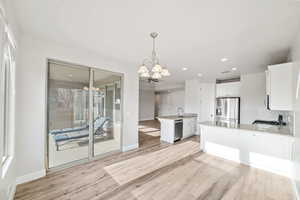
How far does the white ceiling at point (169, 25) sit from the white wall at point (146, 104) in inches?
303

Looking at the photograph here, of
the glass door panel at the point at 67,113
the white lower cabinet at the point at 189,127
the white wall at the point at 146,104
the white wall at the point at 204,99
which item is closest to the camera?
the glass door panel at the point at 67,113

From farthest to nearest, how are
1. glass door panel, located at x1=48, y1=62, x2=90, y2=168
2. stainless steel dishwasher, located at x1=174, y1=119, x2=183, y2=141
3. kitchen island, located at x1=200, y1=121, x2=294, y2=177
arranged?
stainless steel dishwasher, located at x1=174, y1=119, x2=183, y2=141 → glass door panel, located at x1=48, y1=62, x2=90, y2=168 → kitchen island, located at x1=200, y1=121, x2=294, y2=177

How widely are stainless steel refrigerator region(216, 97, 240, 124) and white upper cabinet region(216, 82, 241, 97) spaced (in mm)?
245

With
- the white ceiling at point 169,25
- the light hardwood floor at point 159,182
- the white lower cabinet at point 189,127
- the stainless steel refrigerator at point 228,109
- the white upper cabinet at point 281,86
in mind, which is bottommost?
the light hardwood floor at point 159,182

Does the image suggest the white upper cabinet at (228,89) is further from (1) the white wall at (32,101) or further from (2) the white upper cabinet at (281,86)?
(1) the white wall at (32,101)

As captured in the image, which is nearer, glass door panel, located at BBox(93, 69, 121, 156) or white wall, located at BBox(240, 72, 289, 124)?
glass door panel, located at BBox(93, 69, 121, 156)

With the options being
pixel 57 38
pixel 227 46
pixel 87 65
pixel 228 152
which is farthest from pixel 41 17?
pixel 228 152

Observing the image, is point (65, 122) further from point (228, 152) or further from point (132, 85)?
point (228, 152)

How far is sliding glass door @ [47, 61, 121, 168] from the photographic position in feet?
9.22

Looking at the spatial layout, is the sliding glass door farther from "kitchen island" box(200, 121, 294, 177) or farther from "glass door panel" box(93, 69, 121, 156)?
"kitchen island" box(200, 121, 294, 177)

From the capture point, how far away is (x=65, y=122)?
9.78 ft

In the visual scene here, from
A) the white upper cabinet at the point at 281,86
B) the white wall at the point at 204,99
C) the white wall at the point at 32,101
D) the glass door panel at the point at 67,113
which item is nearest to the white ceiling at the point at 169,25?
the white wall at the point at 32,101

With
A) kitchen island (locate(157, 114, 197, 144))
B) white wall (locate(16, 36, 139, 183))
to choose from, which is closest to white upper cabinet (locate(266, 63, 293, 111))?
kitchen island (locate(157, 114, 197, 144))

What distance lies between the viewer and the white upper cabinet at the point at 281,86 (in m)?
2.51
